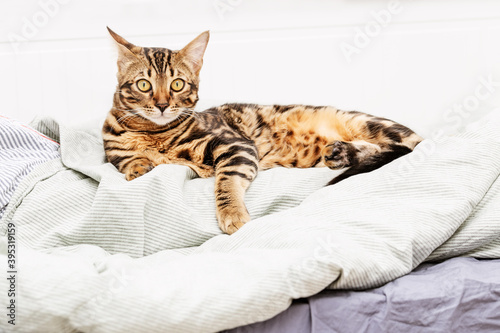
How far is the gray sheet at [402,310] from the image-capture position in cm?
73

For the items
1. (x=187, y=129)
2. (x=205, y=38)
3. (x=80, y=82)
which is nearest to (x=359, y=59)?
(x=205, y=38)

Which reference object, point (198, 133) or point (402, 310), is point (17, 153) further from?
point (402, 310)

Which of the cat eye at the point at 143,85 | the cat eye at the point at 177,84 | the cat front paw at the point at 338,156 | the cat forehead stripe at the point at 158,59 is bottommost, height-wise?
the cat front paw at the point at 338,156

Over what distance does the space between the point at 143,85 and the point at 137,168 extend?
0.32 m

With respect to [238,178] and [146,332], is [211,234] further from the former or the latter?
[146,332]

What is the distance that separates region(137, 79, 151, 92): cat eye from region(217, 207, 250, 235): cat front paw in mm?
557

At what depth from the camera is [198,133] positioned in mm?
1486

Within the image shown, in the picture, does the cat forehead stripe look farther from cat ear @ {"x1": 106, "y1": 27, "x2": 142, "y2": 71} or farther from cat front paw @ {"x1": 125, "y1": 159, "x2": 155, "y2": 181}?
cat front paw @ {"x1": 125, "y1": 159, "x2": 155, "y2": 181}

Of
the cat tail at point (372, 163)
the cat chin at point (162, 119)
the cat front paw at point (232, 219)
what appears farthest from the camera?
the cat chin at point (162, 119)

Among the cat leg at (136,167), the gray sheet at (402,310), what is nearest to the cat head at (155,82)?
the cat leg at (136,167)

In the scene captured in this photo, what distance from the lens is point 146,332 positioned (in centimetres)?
66

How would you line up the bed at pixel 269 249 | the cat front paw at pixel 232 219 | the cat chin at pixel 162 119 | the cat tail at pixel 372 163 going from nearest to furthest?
the bed at pixel 269 249, the cat front paw at pixel 232 219, the cat tail at pixel 372 163, the cat chin at pixel 162 119

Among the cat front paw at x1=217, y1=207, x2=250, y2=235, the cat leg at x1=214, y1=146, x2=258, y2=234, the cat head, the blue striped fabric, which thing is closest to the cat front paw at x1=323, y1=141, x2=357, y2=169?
the cat leg at x1=214, y1=146, x2=258, y2=234

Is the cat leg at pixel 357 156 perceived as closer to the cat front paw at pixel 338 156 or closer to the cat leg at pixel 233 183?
the cat front paw at pixel 338 156
